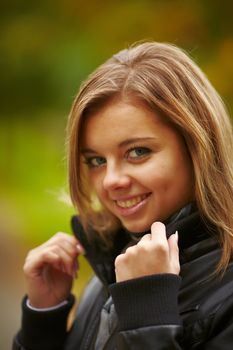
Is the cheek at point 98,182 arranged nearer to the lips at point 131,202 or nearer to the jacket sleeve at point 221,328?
the lips at point 131,202

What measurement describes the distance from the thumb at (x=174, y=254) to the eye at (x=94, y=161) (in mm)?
349

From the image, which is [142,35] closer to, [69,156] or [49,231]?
[49,231]

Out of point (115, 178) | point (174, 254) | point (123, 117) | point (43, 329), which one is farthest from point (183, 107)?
point (43, 329)

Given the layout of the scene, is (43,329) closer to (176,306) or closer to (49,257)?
(49,257)

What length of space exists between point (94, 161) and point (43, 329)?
65 cm

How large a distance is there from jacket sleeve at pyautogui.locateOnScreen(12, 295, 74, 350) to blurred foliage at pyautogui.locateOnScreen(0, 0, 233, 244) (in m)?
2.21

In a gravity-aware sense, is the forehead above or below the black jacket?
above

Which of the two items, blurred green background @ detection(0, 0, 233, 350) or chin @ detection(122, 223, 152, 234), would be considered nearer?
chin @ detection(122, 223, 152, 234)

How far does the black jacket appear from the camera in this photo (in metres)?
1.33

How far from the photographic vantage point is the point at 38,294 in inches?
78.7

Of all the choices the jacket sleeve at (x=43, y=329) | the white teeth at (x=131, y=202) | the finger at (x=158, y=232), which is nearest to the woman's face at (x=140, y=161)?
the white teeth at (x=131, y=202)

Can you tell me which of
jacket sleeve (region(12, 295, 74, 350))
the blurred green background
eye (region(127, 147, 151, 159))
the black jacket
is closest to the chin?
the black jacket

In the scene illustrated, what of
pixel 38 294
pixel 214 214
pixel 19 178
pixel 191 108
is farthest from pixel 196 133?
pixel 19 178

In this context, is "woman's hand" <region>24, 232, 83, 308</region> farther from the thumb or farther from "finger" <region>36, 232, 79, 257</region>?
the thumb
